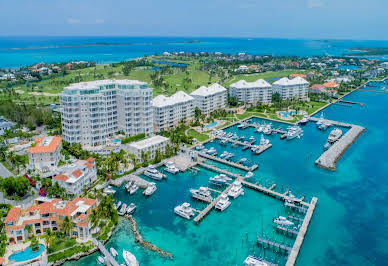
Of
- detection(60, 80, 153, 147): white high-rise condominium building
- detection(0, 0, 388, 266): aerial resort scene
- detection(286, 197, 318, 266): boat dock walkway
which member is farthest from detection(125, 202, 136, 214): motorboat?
detection(60, 80, 153, 147): white high-rise condominium building

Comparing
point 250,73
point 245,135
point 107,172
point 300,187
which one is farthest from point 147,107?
point 250,73

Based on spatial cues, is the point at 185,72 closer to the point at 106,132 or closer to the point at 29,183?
the point at 106,132

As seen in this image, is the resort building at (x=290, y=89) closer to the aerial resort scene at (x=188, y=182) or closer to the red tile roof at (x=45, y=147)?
the aerial resort scene at (x=188, y=182)

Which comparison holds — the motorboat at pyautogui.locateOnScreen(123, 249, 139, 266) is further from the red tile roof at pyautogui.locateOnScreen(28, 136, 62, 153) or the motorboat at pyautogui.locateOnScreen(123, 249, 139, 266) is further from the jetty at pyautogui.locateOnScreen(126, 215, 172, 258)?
the red tile roof at pyautogui.locateOnScreen(28, 136, 62, 153)

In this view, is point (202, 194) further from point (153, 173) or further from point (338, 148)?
point (338, 148)

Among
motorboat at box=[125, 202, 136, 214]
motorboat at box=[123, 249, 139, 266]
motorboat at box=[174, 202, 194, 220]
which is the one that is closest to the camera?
motorboat at box=[123, 249, 139, 266]

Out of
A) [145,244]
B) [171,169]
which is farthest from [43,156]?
[145,244]
